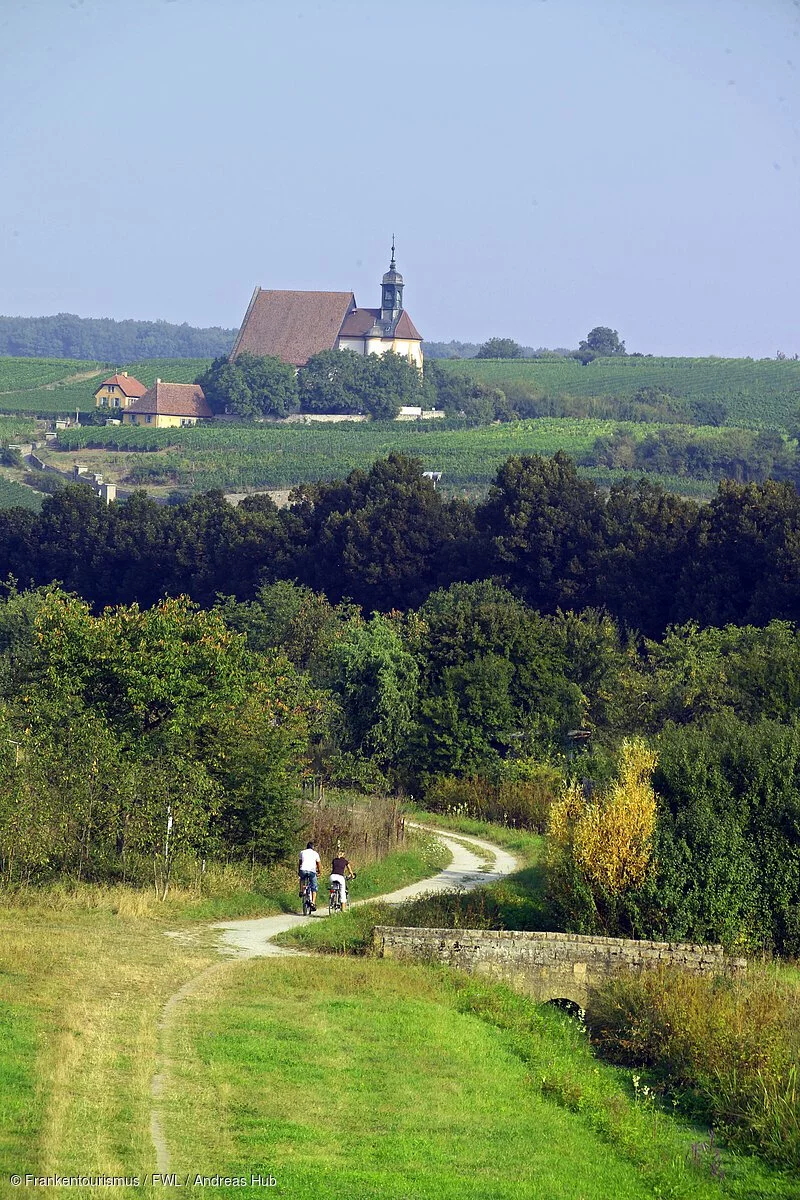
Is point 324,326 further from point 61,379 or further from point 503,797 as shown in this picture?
point 503,797

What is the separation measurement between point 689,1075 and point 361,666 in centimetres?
2720

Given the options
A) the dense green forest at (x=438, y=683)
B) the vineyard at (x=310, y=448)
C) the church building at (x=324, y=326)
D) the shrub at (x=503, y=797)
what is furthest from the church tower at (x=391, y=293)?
the shrub at (x=503, y=797)

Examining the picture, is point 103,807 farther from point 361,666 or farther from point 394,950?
point 361,666

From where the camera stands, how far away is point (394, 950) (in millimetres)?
22328

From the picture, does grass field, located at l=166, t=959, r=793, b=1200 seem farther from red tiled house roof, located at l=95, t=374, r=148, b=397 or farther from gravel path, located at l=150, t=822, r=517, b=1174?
red tiled house roof, located at l=95, t=374, r=148, b=397

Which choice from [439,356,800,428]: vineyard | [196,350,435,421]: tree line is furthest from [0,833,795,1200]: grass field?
[196,350,435,421]: tree line

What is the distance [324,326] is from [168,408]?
29.4 meters

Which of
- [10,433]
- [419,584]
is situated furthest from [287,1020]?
[10,433]

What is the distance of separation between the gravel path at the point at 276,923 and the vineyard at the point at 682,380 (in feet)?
341

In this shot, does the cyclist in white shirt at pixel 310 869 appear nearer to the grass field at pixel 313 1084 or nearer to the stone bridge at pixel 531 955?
the stone bridge at pixel 531 955

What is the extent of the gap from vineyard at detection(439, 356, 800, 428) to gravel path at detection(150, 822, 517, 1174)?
10380 centimetres

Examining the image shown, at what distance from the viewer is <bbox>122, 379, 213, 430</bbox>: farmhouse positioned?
136 metres

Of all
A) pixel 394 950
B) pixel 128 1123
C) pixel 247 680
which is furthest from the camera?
pixel 247 680

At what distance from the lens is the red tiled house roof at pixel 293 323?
524 ft
